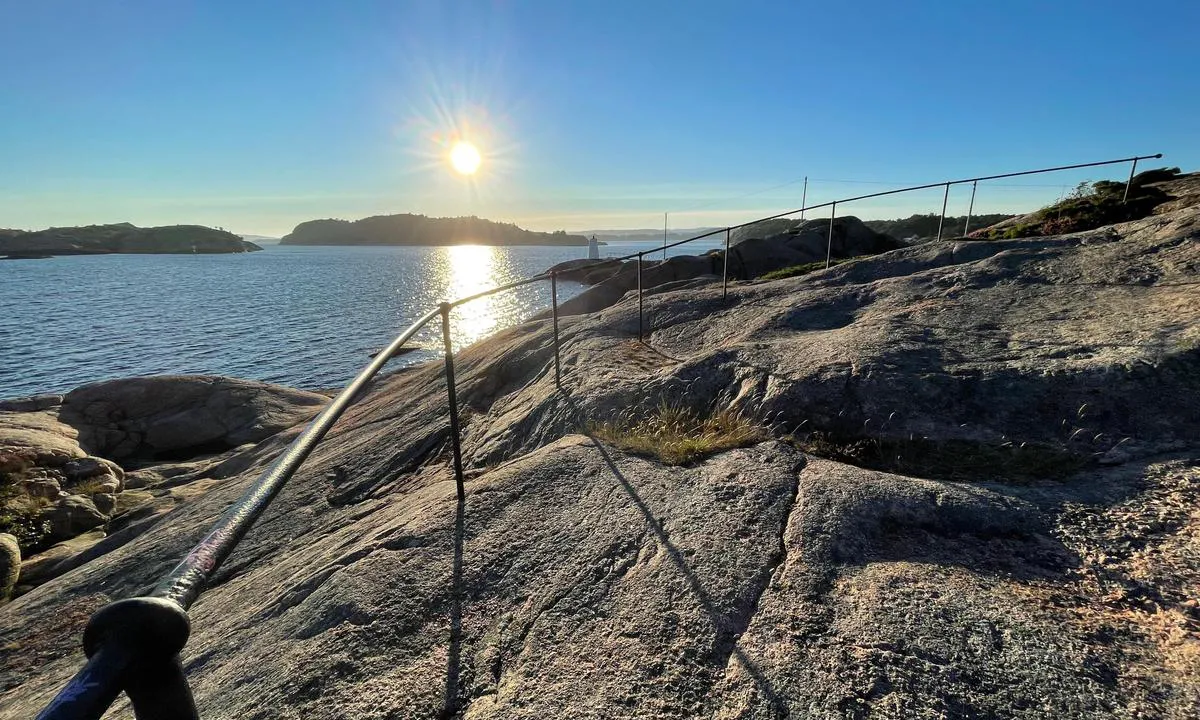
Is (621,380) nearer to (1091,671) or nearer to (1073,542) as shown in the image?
(1073,542)

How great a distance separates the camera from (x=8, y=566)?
376 inches

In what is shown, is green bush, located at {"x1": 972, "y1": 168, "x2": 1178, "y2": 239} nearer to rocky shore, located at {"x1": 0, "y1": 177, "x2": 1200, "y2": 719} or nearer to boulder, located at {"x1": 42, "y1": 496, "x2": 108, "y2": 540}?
rocky shore, located at {"x1": 0, "y1": 177, "x2": 1200, "y2": 719}

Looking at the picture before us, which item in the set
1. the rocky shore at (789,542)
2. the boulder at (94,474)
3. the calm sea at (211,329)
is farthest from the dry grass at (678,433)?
the boulder at (94,474)

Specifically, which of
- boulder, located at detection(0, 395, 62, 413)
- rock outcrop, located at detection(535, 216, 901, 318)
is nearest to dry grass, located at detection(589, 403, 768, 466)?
rock outcrop, located at detection(535, 216, 901, 318)

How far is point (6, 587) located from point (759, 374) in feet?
43.8

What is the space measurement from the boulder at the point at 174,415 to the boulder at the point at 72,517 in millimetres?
5460

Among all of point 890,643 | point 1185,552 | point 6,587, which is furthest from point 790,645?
point 6,587

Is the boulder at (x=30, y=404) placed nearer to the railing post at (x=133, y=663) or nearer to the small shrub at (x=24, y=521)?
the small shrub at (x=24, y=521)

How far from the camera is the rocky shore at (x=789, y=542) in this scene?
2.59 m

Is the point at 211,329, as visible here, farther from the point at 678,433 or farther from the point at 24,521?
the point at 678,433

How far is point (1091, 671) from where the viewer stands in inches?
95.7

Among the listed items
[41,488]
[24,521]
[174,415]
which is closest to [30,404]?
[174,415]

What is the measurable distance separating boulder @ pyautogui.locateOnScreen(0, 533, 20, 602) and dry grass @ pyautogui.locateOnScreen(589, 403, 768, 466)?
1147 centimetres

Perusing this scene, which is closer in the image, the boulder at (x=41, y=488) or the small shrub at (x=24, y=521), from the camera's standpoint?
the small shrub at (x=24, y=521)
